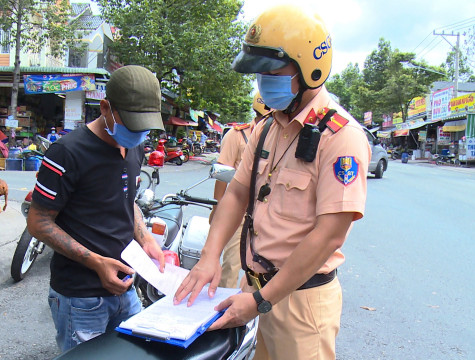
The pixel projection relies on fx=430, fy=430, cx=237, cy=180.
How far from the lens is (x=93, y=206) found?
1.78 meters

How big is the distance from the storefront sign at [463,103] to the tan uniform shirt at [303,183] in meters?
29.2

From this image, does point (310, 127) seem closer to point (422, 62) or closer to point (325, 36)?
point (325, 36)

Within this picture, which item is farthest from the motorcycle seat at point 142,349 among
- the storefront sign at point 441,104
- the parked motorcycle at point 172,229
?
the storefront sign at point 441,104

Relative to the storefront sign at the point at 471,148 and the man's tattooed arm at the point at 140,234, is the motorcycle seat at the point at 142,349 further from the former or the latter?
the storefront sign at the point at 471,148

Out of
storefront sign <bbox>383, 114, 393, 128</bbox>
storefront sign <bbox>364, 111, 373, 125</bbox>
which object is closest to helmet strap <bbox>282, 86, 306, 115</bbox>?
storefront sign <bbox>383, 114, 393, 128</bbox>

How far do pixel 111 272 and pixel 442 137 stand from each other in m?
34.1

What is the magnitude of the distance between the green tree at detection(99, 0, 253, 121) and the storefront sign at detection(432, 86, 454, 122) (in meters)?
17.8

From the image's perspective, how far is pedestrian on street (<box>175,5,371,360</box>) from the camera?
1311mm

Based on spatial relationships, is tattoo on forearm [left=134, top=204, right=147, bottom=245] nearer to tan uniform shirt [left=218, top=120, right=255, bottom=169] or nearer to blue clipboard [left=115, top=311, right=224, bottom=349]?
blue clipboard [left=115, top=311, right=224, bottom=349]

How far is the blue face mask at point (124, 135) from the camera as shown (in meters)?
1.78

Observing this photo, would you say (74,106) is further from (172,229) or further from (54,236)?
(54,236)

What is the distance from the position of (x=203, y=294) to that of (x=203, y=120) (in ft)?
137

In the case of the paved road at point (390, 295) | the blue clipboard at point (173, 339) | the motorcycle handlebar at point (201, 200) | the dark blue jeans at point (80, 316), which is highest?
the motorcycle handlebar at point (201, 200)

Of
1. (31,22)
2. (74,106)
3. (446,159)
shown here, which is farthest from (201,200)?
(446,159)
